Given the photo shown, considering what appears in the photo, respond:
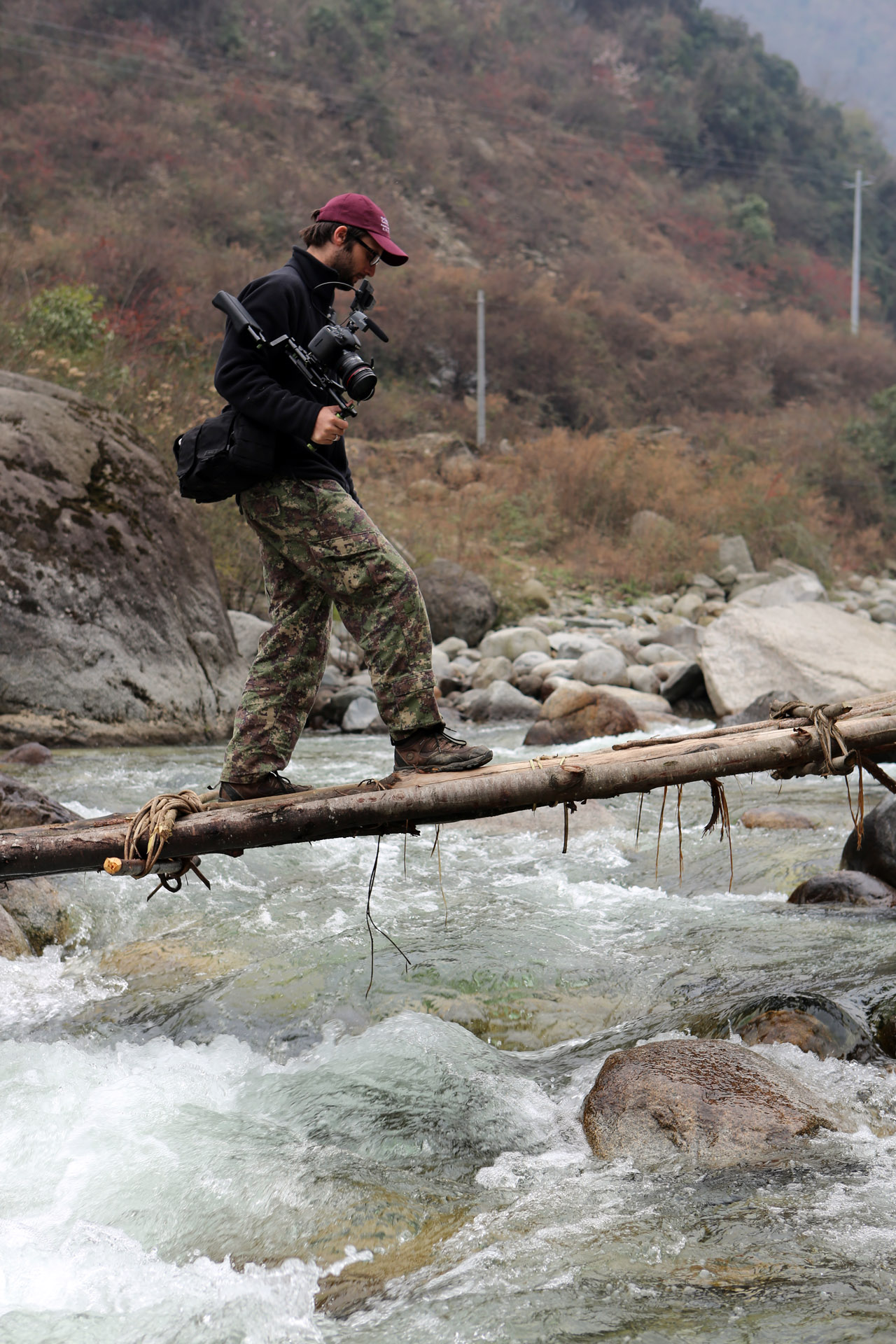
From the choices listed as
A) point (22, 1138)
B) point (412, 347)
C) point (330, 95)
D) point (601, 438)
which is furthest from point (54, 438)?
point (330, 95)

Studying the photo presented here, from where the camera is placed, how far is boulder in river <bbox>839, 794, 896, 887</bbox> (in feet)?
18.1

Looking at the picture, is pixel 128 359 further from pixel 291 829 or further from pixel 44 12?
pixel 44 12

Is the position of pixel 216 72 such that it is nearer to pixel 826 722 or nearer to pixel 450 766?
pixel 450 766

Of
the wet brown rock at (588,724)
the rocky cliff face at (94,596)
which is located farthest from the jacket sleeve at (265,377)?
the wet brown rock at (588,724)

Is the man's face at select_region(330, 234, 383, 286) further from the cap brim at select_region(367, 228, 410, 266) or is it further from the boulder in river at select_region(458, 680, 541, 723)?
the boulder in river at select_region(458, 680, 541, 723)

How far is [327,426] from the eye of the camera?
333 cm

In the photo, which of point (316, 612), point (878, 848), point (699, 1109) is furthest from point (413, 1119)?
point (878, 848)

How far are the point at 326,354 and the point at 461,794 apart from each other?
1416 millimetres

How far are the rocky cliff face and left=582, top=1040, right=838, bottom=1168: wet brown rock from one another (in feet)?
20.0

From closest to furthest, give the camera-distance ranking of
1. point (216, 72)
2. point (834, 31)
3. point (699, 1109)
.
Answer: point (699, 1109)
point (216, 72)
point (834, 31)

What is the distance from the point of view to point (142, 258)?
2356 centimetres

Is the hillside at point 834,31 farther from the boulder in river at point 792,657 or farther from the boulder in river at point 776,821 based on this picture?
the boulder in river at point 776,821

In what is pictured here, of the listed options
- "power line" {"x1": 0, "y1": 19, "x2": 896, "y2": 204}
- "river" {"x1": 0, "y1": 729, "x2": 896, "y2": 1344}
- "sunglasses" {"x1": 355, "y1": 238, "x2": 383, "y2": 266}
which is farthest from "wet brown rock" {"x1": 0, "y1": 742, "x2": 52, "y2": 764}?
"power line" {"x1": 0, "y1": 19, "x2": 896, "y2": 204}

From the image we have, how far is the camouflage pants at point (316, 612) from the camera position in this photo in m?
3.50
